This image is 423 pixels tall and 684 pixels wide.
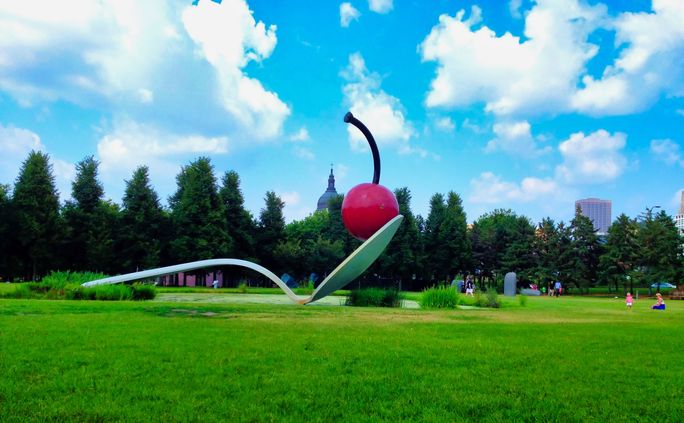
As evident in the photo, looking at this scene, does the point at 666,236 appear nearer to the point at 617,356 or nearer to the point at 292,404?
the point at 617,356

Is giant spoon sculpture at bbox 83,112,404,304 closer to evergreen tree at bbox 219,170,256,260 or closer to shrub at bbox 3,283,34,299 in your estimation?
shrub at bbox 3,283,34,299

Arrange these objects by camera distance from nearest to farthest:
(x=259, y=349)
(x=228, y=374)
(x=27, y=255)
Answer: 1. (x=228, y=374)
2. (x=259, y=349)
3. (x=27, y=255)

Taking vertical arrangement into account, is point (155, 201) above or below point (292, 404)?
above

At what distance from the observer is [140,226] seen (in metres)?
40.2

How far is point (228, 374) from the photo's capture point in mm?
5516

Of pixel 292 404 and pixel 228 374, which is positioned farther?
pixel 228 374

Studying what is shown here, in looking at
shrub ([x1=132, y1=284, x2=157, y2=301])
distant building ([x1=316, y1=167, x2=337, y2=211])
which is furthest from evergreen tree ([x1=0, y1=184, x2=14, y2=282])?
distant building ([x1=316, y1=167, x2=337, y2=211])

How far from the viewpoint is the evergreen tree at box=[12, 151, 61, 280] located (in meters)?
35.6

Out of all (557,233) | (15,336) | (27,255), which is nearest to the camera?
(15,336)

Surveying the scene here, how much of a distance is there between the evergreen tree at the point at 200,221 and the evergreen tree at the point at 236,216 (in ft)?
5.90

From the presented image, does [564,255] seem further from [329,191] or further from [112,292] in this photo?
[329,191]

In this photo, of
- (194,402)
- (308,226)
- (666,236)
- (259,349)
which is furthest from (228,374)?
(308,226)

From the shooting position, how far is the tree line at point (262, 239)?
122ft

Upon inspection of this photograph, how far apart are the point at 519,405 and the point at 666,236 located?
149 ft
